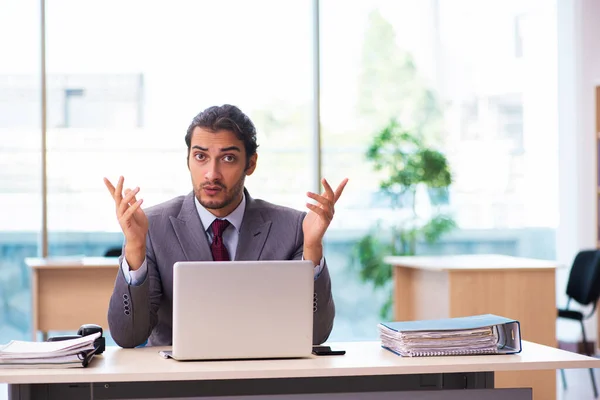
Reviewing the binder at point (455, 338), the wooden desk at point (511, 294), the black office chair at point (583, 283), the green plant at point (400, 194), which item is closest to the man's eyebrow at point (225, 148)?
the binder at point (455, 338)

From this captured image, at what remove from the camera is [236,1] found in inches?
262

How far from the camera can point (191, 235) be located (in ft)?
8.95

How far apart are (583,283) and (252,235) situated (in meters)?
3.56

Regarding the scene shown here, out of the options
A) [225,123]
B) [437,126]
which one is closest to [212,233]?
[225,123]

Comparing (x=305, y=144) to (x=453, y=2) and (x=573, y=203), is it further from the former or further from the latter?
(x=573, y=203)

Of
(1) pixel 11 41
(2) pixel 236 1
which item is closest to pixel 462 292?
(2) pixel 236 1

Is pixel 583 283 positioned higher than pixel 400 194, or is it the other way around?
pixel 400 194

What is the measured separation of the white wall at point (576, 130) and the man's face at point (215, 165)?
5.03m

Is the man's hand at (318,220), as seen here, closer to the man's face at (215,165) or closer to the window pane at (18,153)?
the man's face at (215,165)

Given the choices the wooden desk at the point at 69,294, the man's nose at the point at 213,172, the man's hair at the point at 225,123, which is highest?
the man's hair at the point at 225,123

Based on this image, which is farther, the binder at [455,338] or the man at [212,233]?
the man at [212,233]

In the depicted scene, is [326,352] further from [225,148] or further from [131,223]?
[225,148]

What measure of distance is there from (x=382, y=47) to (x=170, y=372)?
5286mm

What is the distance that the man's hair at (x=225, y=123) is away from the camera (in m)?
2.71
